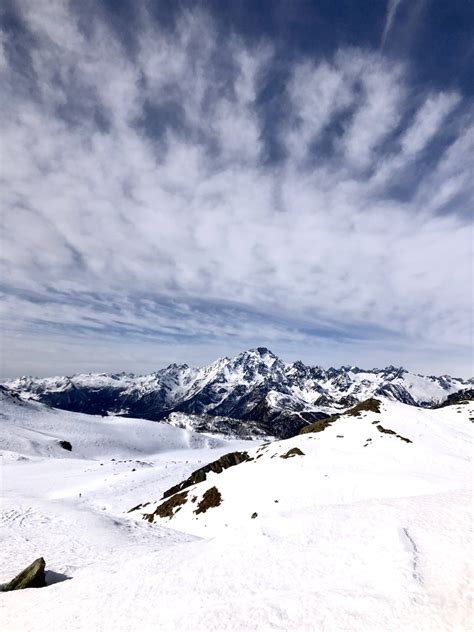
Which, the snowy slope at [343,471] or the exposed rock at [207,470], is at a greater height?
the snowy slope at [343,471]

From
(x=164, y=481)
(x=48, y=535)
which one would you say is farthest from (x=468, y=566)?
(x=164, y=481)

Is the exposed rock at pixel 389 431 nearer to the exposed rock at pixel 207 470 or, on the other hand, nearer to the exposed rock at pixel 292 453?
the exposed rock at pixel 292 453

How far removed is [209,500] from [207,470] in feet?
49.9

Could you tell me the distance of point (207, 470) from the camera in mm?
54438

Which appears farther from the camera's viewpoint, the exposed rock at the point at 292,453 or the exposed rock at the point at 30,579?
the exposed rock at the point at 292,453

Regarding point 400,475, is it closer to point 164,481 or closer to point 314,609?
point 314,609

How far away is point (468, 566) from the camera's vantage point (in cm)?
1102

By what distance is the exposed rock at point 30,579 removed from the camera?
13.2 m

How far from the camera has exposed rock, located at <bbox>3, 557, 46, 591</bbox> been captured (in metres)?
13.2

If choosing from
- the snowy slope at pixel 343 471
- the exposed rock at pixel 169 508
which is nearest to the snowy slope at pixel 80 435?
the exposed rock at pixel 169 508

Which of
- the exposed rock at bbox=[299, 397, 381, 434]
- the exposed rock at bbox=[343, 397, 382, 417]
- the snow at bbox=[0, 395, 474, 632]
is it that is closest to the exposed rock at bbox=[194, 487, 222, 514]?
the snow at bbox=[0, 395, 474, 632]

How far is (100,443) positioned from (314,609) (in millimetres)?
117955

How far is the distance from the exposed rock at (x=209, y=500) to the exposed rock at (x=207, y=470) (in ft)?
34.9

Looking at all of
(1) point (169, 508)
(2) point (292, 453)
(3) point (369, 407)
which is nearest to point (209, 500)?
(1) point (169, 508)
